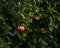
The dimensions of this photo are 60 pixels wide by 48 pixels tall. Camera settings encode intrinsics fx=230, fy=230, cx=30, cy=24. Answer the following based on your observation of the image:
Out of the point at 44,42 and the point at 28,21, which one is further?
the point at 44,42

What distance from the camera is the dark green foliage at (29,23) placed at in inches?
120

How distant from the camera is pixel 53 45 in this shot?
347 cm

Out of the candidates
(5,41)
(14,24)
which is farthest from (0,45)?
(14,24)

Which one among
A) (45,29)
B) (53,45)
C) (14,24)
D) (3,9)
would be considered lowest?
(53,45)

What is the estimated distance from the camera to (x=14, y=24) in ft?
10.1

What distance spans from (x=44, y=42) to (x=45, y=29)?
0.63ft

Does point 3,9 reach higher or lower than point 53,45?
higher

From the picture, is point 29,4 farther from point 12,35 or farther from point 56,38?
point 56,38

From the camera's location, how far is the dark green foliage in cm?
305

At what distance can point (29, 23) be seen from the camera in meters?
3.21

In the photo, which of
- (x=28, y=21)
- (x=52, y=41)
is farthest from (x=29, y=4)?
(x=52, y=41)

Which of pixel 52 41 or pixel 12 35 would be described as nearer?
pixel 12 35

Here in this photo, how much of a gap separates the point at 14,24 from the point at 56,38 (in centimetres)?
74

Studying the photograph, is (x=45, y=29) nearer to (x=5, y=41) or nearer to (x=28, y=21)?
(x=28, y=21)
